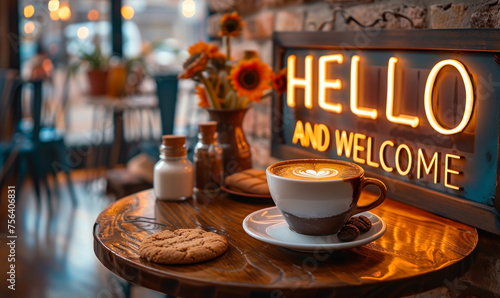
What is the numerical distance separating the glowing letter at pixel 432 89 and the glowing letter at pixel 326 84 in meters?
0.31

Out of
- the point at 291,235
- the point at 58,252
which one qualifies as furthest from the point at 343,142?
the point at 58,252

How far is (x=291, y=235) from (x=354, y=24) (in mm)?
665

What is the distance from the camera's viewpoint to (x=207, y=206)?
4.02 feet

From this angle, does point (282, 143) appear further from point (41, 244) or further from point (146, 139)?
point (146, 139)

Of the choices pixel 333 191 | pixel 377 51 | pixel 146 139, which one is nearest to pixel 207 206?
pixel 333 191

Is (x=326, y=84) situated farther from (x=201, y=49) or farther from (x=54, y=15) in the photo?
(x=54, y=15)

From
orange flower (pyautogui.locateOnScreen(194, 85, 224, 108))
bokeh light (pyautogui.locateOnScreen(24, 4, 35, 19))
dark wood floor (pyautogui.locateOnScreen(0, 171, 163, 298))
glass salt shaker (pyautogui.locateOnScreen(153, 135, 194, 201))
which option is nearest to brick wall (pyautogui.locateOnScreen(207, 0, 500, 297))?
orange flower (pyautogui.locateOnScreen(194, 85, 224, 108))

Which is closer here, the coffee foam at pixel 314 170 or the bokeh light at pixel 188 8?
the coffee foam at pixel 314 170

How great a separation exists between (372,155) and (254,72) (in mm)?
339

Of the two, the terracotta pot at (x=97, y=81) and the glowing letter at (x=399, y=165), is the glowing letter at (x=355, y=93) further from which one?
the terracotta pot at (x=97, y=81)

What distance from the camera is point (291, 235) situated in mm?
961

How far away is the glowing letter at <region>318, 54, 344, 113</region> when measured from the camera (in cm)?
142

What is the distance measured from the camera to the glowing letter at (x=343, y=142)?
141 cm

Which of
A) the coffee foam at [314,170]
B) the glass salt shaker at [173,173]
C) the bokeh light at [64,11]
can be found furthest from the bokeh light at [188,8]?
the coffee foam at [314,170]
